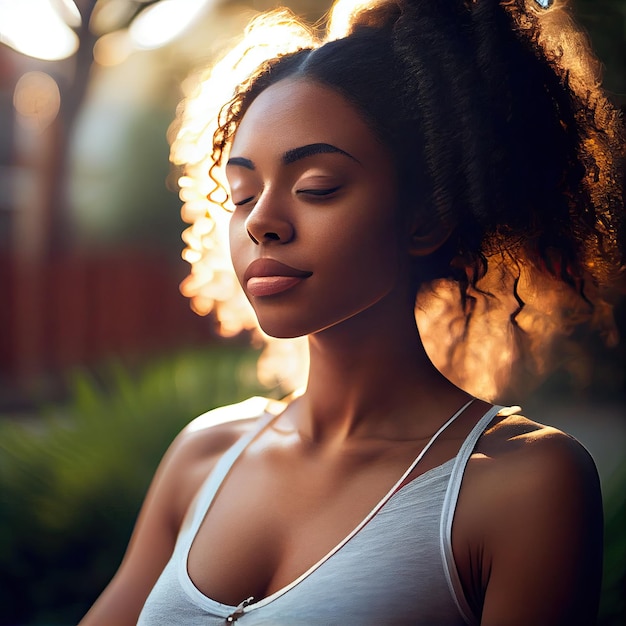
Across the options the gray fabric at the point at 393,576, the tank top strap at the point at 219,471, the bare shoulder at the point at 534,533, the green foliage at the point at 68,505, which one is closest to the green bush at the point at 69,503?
the green foliage at the point at 68,505

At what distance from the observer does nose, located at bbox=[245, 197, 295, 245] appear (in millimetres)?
931

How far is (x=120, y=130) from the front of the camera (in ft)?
17.1

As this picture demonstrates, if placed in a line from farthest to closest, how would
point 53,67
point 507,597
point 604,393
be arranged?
point 53,67 → point 604,393 → point 507,597

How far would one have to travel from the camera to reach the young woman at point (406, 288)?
0.86 meters

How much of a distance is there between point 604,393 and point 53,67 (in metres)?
2.70

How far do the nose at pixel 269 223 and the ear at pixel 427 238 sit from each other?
0.46 ft

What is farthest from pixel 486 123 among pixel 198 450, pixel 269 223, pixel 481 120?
pixel 198 450

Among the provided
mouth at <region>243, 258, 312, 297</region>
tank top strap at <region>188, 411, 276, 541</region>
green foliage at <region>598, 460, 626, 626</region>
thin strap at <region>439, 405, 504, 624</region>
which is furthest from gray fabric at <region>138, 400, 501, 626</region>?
green foliage at <region>598, 460, 626, 626</region>

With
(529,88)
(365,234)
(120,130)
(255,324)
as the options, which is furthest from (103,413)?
(120,130)

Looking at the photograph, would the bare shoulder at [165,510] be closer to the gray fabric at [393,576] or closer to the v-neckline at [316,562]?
the v-neckline at [316,562]

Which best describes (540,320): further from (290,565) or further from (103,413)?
(103,413)

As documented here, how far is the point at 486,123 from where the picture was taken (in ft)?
3.07

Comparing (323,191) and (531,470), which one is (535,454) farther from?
(323,191)

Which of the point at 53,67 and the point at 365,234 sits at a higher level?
the point at 53,67
